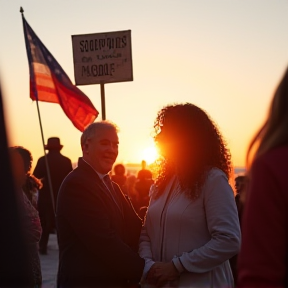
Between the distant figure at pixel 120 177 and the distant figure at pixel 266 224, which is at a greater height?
the distant figure at pixel 266 224

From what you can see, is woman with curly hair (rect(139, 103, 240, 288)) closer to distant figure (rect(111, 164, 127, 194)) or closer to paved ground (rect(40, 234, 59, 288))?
paved ground (rect(40, 234, 59, 288))

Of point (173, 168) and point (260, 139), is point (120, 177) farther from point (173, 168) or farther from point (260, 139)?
point (260, 139)

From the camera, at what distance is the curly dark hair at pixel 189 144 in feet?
12.2

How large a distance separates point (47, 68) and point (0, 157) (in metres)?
10.2

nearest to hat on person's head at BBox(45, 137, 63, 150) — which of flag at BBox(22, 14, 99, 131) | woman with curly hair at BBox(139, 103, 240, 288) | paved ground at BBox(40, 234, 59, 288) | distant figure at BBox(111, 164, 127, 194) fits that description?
distant figure at BBox(111, 164, 127, 194)

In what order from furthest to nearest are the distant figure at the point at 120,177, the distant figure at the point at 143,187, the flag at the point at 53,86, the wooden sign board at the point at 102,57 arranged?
1. the distant figure at the point at 120,177
2. the distant figure at the point at 143,187
3. the flag at the point at 53,86
4. the wooden sign board at the point at 102,57

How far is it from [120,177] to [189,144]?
851 cm

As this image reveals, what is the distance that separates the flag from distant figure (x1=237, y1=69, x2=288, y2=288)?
794 cm

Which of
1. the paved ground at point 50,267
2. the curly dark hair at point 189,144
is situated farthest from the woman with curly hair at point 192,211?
the paved ground at point 50,267

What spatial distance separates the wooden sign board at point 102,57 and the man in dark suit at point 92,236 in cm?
290

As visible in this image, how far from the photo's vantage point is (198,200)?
366 cm

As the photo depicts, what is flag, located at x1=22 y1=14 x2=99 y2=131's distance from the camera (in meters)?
9.59

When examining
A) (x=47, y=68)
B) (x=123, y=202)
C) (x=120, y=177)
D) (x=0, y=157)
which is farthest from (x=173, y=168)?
(x=120, y=177)

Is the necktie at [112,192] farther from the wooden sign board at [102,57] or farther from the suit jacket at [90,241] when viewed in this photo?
the wooden sign board at [102,57]
